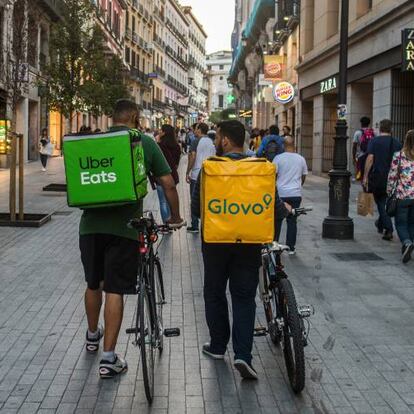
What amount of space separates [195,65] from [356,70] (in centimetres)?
9478

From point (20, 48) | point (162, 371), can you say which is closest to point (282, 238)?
point (162, 371)

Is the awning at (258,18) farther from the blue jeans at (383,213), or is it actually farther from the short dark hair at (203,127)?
the blue jeans at (383,213)

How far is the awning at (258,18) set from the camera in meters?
43.0

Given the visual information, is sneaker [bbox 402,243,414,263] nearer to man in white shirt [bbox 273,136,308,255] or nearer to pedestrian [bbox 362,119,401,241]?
man in white shirt [bbox 273,136,308,255]

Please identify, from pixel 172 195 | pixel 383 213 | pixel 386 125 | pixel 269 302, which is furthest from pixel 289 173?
pixel 172 195

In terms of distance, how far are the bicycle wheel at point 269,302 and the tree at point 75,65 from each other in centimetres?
1500

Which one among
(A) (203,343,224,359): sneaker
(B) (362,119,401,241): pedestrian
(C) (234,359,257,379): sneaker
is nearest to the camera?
(C) (234,359,257,379): sneaker

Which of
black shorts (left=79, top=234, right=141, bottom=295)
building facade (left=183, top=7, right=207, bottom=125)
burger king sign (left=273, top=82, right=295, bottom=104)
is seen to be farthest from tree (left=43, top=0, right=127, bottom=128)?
building facade (left=183, top=7, right=207, bottom=125)

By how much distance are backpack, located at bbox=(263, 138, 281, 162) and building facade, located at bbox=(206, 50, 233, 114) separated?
14915cm

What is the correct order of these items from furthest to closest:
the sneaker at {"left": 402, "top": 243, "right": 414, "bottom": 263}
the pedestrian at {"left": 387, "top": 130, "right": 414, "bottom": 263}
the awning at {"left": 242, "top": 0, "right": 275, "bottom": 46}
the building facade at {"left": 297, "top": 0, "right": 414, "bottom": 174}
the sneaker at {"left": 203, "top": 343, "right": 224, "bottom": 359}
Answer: the awning at {"left": 242, "top": 0, "right": 275, "bottom": 46}, the building facade at {"left": 297, "top": 0, "right": 414, "bottom": 174}, the pedestrian at {"left": 387, "top": 130, "right": 414, "bottom": 263}, the sneaker at {"left": 402, "top": 243, "right": 414, "bottom": 263}, the sneaker at {"left": 203, "top": 343, "right": 224, "bottom": 359}

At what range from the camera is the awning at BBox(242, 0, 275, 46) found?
43.0 m

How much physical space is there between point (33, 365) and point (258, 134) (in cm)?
1994

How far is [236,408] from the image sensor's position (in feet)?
13.7

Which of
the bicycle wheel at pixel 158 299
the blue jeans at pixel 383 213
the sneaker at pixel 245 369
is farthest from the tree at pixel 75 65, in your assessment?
the sneaker at pixel 245 369
